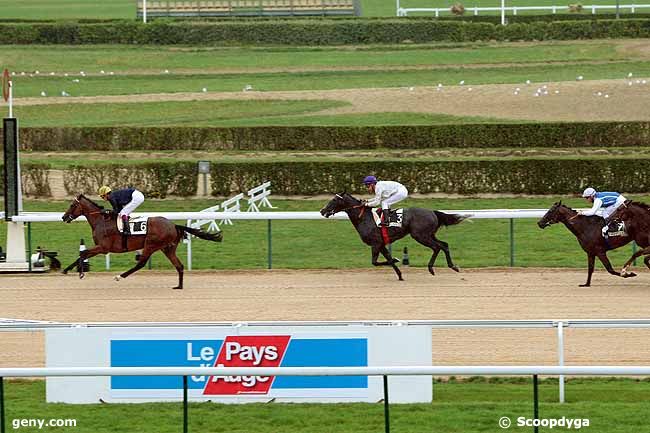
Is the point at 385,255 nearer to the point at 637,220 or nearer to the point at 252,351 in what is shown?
the point at 637,220

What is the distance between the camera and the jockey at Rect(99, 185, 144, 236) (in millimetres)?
16141

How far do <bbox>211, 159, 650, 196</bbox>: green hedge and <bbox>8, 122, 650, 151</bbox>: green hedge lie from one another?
3760 millimetres

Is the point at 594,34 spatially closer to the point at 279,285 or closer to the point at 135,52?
the point at 135,52

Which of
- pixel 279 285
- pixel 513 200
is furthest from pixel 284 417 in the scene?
pixel 513 200

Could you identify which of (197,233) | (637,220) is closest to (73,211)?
(197,233)

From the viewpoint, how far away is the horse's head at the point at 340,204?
16.6 meters

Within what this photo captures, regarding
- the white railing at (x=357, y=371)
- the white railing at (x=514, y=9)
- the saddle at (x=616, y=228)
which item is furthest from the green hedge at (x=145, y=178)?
the white railing at (x=514, y=9)

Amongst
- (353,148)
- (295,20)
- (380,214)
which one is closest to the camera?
(380,214)

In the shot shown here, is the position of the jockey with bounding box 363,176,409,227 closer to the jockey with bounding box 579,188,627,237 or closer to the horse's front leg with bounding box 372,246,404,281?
the horse's front leg with bounding box 372,246,404,281

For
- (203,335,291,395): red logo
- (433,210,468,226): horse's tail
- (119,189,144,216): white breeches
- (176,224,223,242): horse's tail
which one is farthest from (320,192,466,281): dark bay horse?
(203,335,291,395): red logo

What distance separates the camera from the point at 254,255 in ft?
61.8

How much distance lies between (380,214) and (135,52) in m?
28.4

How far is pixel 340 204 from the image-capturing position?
16.6 metres

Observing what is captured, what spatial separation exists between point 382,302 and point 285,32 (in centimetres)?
3128
